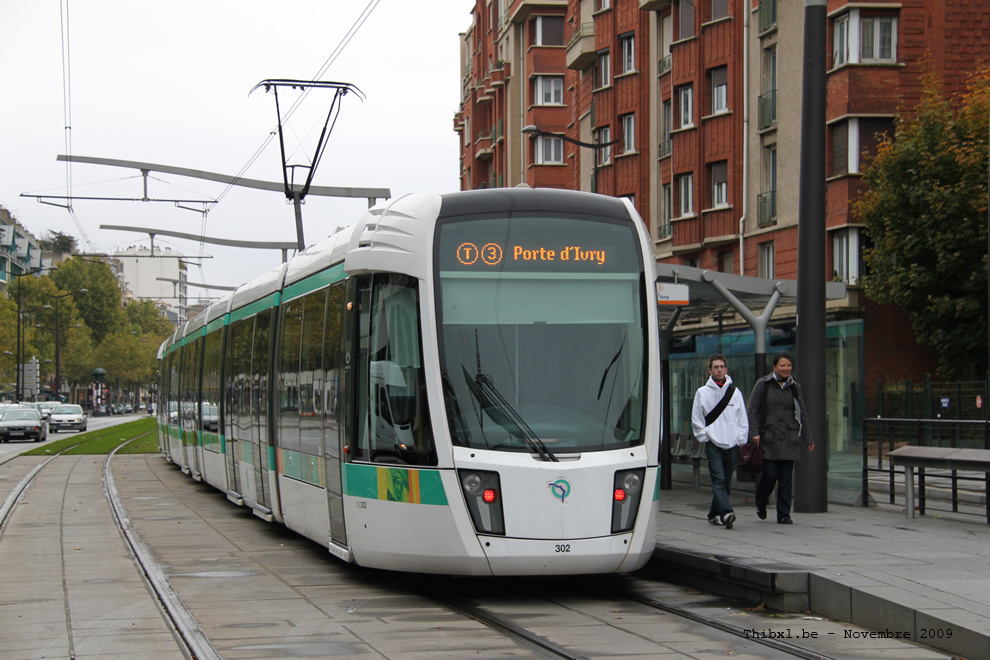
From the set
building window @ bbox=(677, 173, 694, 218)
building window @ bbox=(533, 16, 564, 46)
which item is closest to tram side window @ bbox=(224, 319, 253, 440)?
building window @ bbox=(677, 173, 694, 218)

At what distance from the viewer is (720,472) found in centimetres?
1245

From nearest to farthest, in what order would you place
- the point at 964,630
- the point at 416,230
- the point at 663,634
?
the point at 964,630
the point at 663,634
the point at 416,230

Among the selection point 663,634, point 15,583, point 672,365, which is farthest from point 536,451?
point 672,365

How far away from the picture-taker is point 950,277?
30.7 metres

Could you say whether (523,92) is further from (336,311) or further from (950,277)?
(336,311)

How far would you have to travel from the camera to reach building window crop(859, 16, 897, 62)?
32219 millimetres

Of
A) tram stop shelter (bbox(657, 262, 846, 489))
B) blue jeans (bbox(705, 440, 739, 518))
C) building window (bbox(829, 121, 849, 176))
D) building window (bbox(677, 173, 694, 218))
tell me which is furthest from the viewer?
building window (bbox(677, 173, 694, 218))

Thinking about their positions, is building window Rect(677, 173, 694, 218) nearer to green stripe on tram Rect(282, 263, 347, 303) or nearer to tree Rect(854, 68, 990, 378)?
tree Rect(854, 68, 990, 378)

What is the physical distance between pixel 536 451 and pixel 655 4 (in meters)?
34.3

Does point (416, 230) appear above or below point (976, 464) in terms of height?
above

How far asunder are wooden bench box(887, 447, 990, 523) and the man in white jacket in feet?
6.25

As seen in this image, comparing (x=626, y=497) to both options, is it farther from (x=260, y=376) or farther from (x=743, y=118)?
(x=743, y=118)

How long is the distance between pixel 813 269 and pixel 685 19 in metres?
28.2

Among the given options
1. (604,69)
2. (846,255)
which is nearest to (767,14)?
(846,255)
